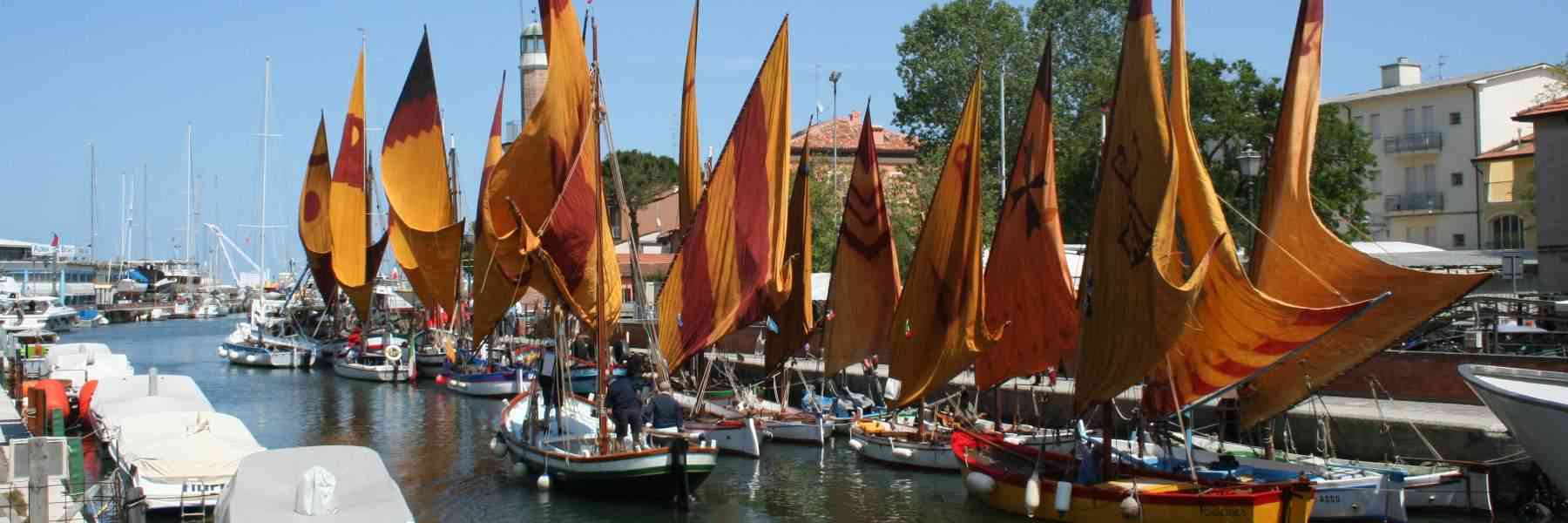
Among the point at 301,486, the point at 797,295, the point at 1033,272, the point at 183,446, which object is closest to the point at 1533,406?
the point at 1033,272

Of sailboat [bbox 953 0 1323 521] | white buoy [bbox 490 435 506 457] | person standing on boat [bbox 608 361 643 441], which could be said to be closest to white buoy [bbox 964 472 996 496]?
sailboat [bbox 953 0 1323 521]

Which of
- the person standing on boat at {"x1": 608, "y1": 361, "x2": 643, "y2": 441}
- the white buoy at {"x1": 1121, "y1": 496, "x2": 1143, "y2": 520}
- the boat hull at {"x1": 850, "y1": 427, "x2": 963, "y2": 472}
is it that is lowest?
the boat hull at {"x1": 850, "y1": 427, "x2": 963, "y2": 472}

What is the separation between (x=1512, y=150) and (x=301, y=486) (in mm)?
48404

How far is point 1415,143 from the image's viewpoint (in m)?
58.0

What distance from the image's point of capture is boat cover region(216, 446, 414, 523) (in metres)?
14.4

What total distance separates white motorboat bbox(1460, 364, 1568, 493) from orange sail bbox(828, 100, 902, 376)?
12.2 meters

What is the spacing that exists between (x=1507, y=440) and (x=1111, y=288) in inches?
254

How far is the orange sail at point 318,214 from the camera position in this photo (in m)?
50.8

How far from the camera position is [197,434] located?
2119 cm

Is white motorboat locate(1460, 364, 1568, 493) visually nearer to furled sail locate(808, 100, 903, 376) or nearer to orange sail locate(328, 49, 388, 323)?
furled sail locate(808, 100, 903, 376)

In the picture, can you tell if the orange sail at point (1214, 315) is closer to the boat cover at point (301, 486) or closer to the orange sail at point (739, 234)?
the orange sail at point (739, 234)

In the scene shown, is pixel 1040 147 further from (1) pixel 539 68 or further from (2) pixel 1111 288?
(1) pixel 539 68

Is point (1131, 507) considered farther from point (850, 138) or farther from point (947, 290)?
point (850, 138)

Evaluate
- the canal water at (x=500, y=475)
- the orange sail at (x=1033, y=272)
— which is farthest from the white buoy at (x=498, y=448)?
the orange sail at (x=1033, y=272)
